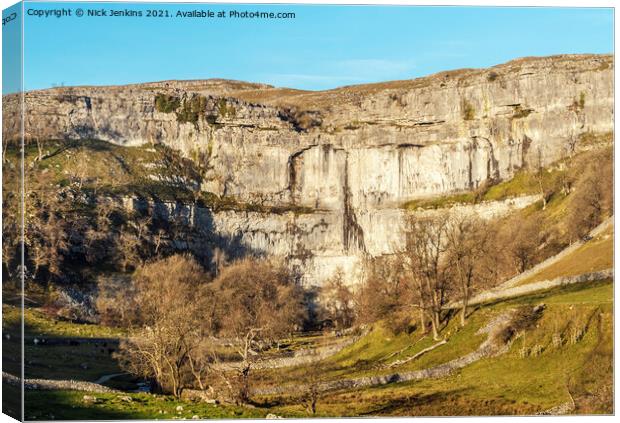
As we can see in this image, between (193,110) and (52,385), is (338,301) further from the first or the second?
(52,385)

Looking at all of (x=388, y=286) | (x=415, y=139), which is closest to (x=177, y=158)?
(x=415, y=139)

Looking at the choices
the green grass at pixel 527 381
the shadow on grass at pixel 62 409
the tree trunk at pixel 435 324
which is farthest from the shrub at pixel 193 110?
the shadow on grass at pixel 62 409

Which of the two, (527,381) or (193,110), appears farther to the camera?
(193,110)

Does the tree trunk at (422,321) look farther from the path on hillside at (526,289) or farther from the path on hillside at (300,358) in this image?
the path on hillside at (300,358)

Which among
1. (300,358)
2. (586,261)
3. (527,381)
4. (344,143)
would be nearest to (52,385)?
Answer: (527,381)

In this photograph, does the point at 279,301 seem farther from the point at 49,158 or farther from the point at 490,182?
the point at 490,182
